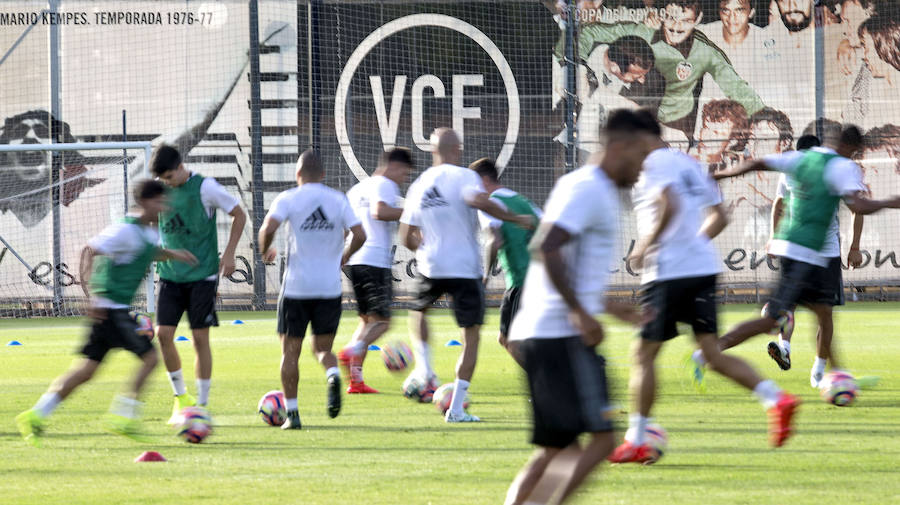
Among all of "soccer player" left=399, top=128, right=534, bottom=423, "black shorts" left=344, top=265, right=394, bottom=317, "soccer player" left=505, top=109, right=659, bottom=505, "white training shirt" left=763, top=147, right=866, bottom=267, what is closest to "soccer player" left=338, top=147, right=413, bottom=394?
"black shorts" left=344, top=265, right=394, bottom=317

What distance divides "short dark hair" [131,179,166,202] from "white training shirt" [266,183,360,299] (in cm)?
88

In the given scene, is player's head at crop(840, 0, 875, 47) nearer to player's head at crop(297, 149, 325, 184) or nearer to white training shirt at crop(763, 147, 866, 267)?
white training shirt at crop(763, 147, 866, 267)

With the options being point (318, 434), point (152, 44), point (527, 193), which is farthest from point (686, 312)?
point (152, 44)

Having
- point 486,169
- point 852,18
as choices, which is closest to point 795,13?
point 852,18

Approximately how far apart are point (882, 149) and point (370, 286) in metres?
16.7

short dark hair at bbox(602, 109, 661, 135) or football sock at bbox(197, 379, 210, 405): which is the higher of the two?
short dark hair at bbox(602, 109, 661, 135)

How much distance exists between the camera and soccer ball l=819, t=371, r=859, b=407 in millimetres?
9836

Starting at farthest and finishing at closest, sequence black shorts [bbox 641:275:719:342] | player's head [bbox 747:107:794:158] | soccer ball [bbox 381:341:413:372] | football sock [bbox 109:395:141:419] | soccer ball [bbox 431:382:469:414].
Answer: player's head [bbox 747:107:794:158]
soccer ball [bbox 381:341:413:372]
soccer ball [bbox 431:382:469:414]
football sock [bbox 109:395:141:419]
black shorts [bbox 641:275:719:342]

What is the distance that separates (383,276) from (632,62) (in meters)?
15.5

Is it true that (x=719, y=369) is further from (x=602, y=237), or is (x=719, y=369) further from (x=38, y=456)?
(x=38, y=456)

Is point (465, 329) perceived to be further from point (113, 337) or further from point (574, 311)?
point (574, 311)

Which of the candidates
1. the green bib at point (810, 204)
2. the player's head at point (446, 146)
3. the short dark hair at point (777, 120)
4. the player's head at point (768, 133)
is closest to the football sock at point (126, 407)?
the player's head at point (446, 146)

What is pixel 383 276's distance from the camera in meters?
11.6

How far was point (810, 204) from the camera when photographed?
957 centimetres
